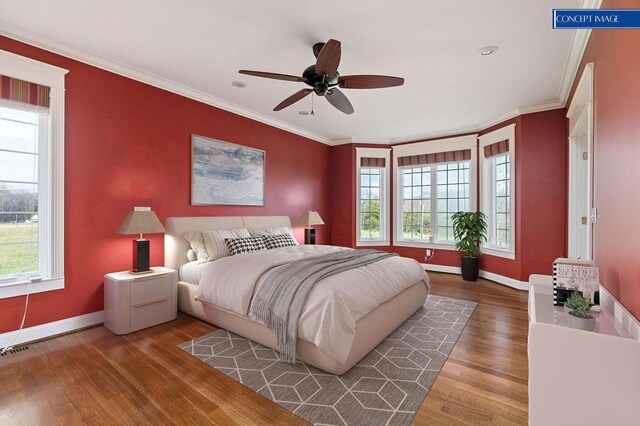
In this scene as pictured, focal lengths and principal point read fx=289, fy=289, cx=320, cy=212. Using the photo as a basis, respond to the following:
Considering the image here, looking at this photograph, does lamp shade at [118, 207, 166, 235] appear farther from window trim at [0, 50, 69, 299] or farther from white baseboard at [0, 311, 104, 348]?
white baseboard at [0, 311, 104, 348]

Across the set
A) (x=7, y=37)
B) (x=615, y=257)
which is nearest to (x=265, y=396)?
(x=615, y=257)

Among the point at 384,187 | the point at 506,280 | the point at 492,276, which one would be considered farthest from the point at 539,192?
the point at 384,187

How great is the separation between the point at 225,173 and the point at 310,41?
2.30 metres

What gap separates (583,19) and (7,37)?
403cm

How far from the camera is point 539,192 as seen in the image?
4.24 m

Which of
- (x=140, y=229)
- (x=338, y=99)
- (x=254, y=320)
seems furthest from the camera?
(x=140, y=229)

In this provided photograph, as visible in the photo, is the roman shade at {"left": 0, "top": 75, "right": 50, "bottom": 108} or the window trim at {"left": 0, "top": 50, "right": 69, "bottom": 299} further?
the window trim at {"left": 0, "top": 50, "right": 69, "bottom": 299}

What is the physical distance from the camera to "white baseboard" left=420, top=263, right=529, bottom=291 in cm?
440

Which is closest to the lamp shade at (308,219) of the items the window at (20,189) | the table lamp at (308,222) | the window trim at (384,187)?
the table lamp at (308,222)

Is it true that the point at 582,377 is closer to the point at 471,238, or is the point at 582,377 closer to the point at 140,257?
the point at 140,257

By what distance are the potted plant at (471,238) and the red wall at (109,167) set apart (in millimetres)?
4068

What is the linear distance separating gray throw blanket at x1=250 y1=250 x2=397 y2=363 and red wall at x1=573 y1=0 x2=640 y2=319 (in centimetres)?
182

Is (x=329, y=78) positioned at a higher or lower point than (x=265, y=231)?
higher

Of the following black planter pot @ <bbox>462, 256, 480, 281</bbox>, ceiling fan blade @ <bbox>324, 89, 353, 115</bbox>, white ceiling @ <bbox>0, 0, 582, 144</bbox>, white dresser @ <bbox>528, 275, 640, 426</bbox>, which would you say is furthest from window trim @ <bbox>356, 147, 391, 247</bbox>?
white dresser @ <bbox>528, 275, 640, 426</bbox>
